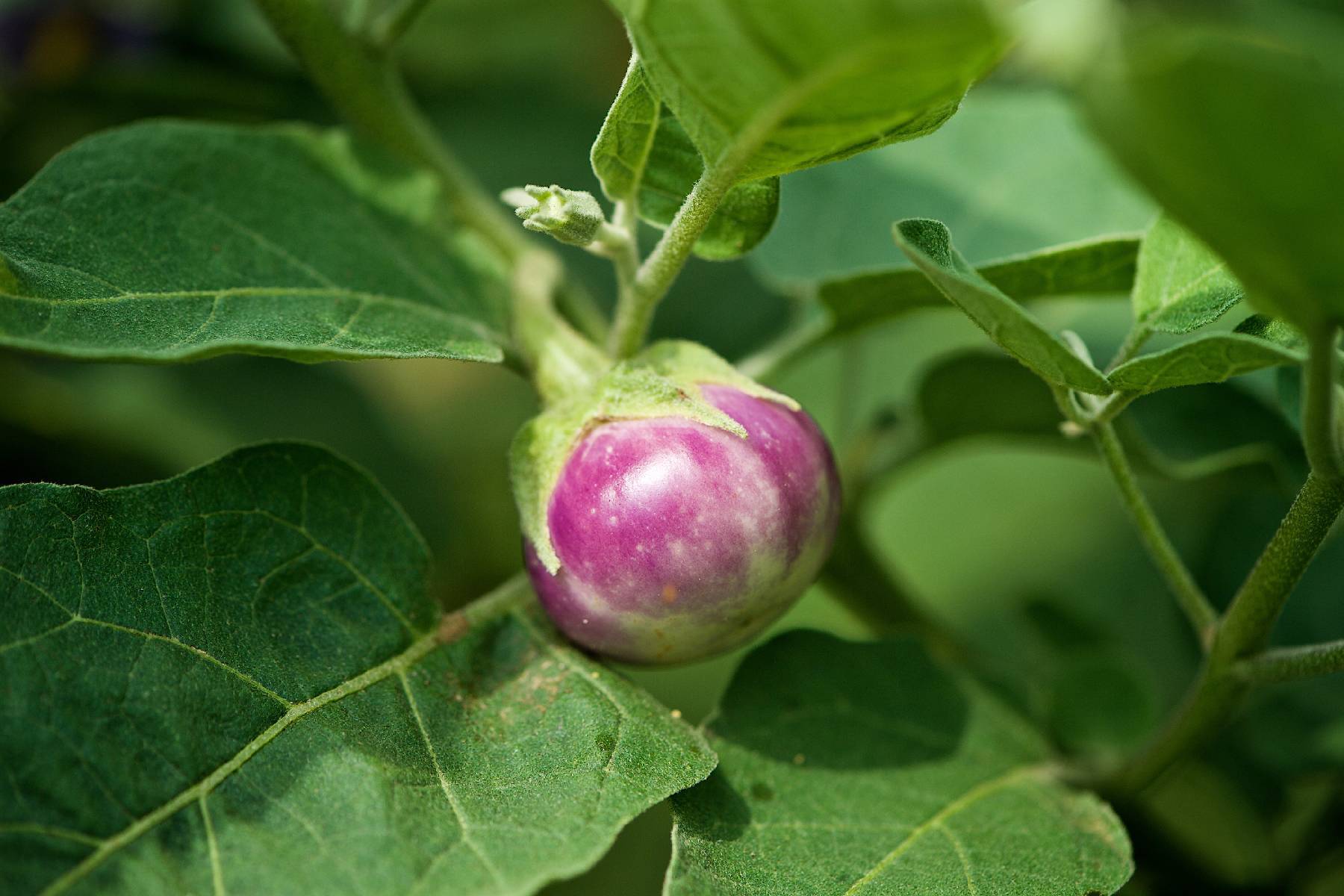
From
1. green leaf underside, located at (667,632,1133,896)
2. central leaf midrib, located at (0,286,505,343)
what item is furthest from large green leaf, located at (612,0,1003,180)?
green leaf underside, located at (667,632,1133,896)

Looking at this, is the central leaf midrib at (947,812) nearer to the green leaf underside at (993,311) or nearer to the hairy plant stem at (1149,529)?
the hairy plant stem at (1149,529)

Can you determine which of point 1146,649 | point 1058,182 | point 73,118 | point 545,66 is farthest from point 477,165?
point 1146,649

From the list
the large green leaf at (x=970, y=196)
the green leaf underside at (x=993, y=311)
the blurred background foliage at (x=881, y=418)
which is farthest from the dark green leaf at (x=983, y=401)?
the green leaf underside at (x=993, y=311)

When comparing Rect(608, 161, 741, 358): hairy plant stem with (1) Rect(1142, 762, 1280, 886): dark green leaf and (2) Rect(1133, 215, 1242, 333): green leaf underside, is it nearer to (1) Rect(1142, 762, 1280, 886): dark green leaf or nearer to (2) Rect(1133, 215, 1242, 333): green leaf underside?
(2) Rect(1133, 215, 1242, 333): green leaf underside

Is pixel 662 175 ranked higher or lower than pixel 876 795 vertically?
higher

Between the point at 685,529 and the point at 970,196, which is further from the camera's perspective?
the point at 970,196

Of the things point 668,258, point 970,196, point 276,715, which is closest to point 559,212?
point 668,258

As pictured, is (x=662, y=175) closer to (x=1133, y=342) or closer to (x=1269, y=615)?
(x=1133, y=342)
